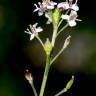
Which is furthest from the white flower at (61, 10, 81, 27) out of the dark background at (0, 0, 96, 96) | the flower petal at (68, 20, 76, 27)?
the dark background at (0, 0, 96, 96)

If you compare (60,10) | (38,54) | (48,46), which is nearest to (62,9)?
(60,10)

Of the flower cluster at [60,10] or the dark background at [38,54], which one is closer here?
the flower cluster at [60,10]

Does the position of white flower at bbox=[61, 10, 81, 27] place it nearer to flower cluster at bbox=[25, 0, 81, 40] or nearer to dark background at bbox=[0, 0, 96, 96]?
flower cluster at bbox=[25, 0, 81, 40]

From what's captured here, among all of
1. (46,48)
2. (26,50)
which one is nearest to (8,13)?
(26,50)

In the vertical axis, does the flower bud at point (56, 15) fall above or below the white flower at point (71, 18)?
above

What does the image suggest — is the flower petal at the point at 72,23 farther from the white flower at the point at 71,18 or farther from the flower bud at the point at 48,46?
the flower bud at the point at 48,46

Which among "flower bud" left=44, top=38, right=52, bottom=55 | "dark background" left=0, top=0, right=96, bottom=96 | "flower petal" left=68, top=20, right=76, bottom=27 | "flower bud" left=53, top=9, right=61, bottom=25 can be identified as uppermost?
"flower bud" left=53, top=9, right=61, bottom=25

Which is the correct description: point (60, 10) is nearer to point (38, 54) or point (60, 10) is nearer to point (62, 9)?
point (62, 9)

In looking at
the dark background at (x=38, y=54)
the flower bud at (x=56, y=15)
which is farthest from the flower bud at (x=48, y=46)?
the dark background at (x=38, y=54)

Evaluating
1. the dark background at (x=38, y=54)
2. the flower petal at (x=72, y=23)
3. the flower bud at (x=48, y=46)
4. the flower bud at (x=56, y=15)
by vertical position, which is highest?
the flower bud at (x=56, y=15)
